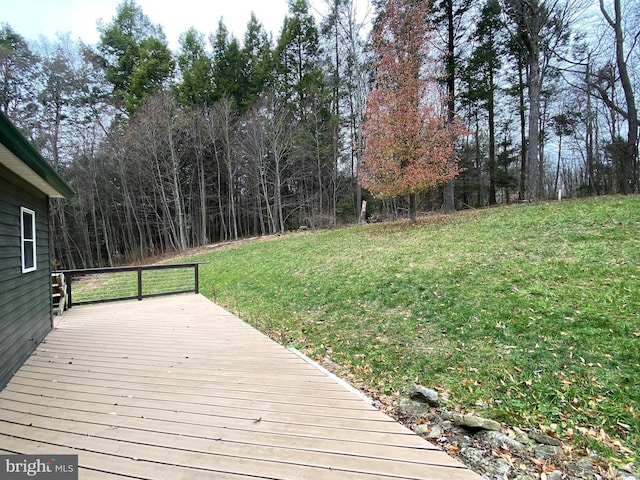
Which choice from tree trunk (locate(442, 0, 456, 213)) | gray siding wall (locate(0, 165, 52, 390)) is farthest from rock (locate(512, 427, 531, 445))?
tree trunk (locate(442, 0, 456, 213))

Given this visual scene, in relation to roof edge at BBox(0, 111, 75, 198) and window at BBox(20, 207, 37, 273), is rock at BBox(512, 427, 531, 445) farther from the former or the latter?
window at BBox(20, 207, 37, 273)

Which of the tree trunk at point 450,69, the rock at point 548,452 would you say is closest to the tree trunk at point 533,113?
the tree trunk at point 450,69

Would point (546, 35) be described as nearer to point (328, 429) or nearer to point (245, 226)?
point (328, 429)

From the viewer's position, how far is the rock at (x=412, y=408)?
232 centimetres

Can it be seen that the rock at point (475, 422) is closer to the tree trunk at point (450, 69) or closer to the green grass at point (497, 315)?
the green grass at point (497, 315)

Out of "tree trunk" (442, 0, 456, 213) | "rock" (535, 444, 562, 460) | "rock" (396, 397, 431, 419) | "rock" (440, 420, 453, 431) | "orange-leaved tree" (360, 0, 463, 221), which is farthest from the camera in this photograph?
"tree trunk" (442, 0, 456, 213)

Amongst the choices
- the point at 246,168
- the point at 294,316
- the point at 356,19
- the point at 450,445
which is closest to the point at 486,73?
the point at 356,19

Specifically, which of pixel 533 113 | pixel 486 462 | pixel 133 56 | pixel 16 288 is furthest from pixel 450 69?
pixel 133 56

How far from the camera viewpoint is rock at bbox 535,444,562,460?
73.5 inches

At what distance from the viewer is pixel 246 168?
1792cm

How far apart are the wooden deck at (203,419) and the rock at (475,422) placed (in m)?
0.50

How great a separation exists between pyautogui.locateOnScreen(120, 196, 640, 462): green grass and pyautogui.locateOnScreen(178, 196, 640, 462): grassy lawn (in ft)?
0.05

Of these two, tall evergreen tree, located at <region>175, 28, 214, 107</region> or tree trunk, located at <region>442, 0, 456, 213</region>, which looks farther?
tall evergreen tree, located at <region>175, 28, 214, 107</region>

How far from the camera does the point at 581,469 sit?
1.77 m
